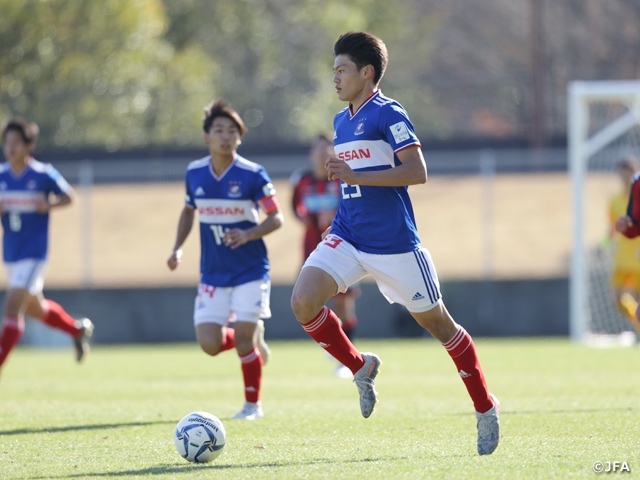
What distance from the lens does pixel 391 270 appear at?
5.68 metres

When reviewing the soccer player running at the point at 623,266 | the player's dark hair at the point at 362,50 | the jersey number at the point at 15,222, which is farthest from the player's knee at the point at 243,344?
the soccer player running at the point at 623,266

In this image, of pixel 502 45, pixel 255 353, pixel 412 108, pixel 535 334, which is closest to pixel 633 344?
pixel 535 334

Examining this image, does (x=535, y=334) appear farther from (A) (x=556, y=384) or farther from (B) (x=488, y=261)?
(A) (x=556, y=384)

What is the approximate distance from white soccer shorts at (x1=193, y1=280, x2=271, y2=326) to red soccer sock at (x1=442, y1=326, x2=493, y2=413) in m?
2.11

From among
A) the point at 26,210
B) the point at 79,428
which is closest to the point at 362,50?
the point at 79,428

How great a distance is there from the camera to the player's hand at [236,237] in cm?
729

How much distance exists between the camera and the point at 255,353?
7.49m

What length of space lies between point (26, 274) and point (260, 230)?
313 cm

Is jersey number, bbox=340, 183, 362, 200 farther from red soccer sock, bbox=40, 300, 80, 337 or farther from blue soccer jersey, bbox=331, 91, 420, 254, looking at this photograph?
red soccer sock, bbox=40, 300, 80, 337

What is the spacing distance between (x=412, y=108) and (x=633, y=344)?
42.8 ft

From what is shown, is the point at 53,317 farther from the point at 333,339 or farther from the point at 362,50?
the point at 362,50

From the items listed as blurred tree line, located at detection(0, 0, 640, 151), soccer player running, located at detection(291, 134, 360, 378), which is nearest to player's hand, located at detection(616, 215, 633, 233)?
soccer player running, located at detection(291, 134, 360, 378)

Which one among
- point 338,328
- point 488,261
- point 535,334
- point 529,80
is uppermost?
point 529,80

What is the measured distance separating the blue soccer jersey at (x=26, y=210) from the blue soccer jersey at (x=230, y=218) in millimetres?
2604
